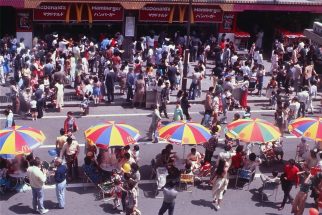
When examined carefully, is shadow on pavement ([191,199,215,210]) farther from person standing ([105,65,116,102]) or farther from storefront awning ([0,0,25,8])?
storefront awning ([0,0,25,8])

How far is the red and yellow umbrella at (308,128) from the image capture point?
17.7 metres

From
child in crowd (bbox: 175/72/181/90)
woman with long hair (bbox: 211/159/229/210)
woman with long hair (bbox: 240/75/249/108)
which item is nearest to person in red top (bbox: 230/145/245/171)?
woman with long hair (bbox: 211/159/229/210)

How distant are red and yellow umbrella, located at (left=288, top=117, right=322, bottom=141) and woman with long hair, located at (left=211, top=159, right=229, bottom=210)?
9.79 feet

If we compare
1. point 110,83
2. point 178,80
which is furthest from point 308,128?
point 178,80

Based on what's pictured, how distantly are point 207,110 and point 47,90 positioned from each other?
622cm

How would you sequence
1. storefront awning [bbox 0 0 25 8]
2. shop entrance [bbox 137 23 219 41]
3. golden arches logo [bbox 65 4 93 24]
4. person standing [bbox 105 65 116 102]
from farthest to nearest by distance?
1. shop entrance [bbox 137 23 219 41]
2. golden arches logo [bbox 65 4 93 24]
3. storefront awning [bbox 0 0 25 8]
4. person standing [bbox 105 65 116 102]

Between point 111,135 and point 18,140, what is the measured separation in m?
2.48

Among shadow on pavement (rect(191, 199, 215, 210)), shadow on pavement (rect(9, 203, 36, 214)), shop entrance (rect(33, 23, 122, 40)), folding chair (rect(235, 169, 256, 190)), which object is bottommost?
shadow on pavement (rect(9, 203, 36, 214))

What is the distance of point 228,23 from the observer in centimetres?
3303

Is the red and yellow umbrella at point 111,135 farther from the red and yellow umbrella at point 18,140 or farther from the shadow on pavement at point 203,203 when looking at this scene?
the shadow on pavement at point 203,203

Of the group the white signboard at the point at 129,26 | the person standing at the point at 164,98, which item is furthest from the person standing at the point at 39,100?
the white signboard at the point at 129,26

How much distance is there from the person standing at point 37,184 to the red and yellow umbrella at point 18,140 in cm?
49

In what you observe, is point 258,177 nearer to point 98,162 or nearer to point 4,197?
point 98,162

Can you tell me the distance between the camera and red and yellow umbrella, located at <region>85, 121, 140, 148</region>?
16234 millimetres
